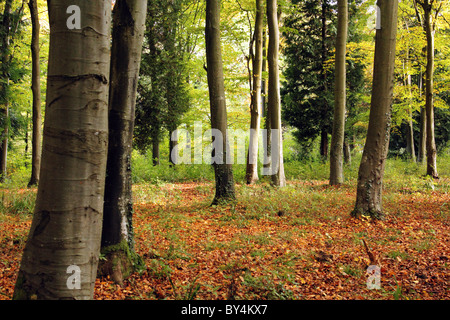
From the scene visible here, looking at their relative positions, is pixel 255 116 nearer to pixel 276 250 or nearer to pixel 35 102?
pixel 35 102

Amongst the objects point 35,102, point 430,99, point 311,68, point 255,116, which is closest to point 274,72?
point 255,116

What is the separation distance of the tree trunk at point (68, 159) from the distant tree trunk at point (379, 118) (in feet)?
21.8

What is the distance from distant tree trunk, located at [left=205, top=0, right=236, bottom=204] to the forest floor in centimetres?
62

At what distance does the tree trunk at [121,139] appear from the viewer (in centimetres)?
411

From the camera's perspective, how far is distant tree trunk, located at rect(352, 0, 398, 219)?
730cm

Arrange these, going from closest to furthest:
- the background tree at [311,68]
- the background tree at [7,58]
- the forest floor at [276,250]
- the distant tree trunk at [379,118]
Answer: the forest floor at [276,250] → the distant tree trunk at [379,118] → the background tree at [7,58] → the background tree at [311,68]

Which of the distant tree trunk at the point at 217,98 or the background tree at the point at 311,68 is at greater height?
the background tree at the point at 311,68

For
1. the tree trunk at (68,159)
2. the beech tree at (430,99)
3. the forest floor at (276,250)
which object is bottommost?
the forest floor at (276,250)

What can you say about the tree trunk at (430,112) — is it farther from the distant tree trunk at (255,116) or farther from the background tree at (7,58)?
the background tree at (7,58)

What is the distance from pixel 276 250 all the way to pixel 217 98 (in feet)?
17.3

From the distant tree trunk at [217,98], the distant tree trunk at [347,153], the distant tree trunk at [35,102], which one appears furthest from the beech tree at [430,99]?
the distant tree trunk at [35,102]

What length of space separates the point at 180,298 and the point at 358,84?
1960 cm

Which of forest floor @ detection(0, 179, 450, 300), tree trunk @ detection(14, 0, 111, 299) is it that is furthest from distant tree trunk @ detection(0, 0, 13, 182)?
tree trunk @ detection(14, 0, 111, 299)
